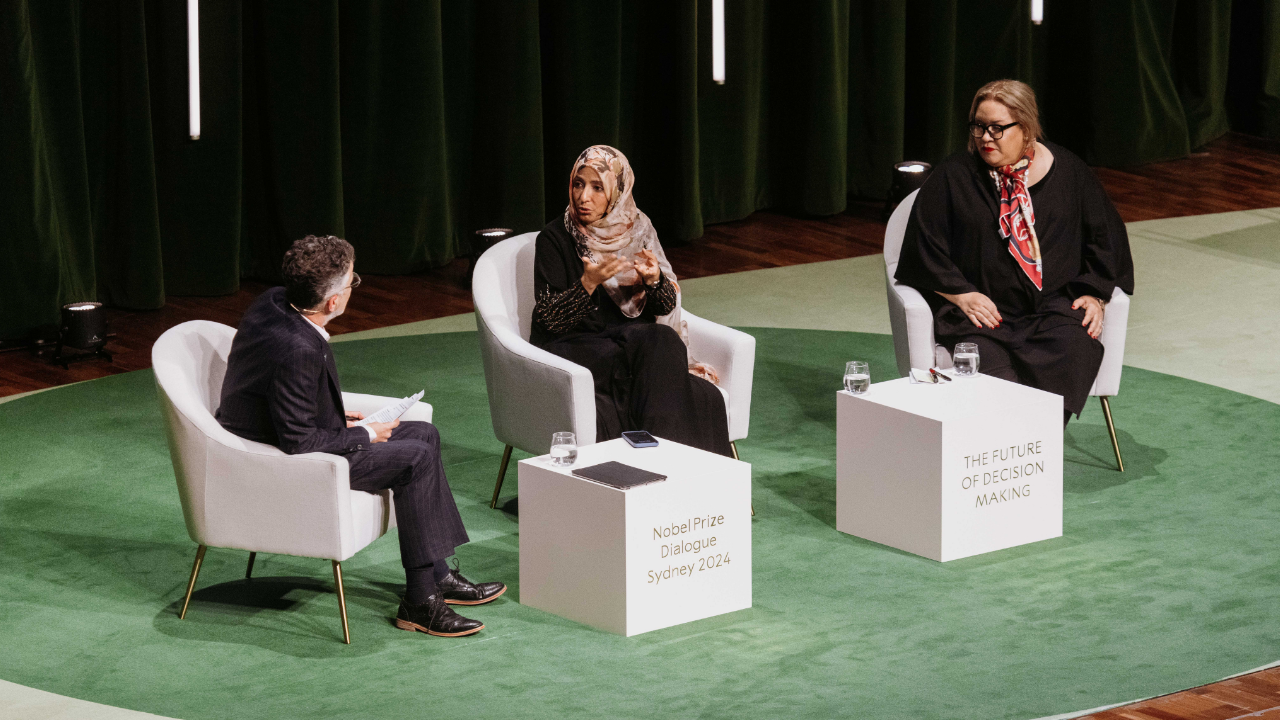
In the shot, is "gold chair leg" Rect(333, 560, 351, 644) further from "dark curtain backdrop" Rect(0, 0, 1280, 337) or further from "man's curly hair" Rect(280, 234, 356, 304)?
"dark curtain backdrop" Rect(0, 0, 1280, 337)

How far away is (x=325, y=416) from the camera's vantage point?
12.9 feet

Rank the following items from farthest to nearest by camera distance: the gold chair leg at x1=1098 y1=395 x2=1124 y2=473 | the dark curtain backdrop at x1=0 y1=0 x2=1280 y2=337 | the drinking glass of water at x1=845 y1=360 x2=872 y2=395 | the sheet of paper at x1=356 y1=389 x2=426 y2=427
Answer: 1. the dark curtain backdrop at x1=0 y1=0 x2=1280 y2=337
2. the gold chair leg at x1=1098 y1=395 x2=1124 y2=473
3. the drinking glass of water at x1=845 y1=360 x2=872 y2=395
4. the sheet of paper at x1=356 y1=389 x2=426 y2=427

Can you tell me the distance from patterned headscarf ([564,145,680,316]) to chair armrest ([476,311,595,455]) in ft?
0.99

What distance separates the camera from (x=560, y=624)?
402cm

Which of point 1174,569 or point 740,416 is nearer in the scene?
point 1174,569

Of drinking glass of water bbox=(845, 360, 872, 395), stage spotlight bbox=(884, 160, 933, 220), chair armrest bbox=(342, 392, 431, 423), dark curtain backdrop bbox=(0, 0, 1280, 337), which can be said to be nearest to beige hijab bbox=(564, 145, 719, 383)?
drinking glass of water bbox=(845, 360, 872, 395)

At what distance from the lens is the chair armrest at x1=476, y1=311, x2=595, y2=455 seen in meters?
4.54

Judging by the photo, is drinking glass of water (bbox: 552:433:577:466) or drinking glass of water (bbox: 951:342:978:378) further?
drinking glass of water (bbox: 951:342:978:378)

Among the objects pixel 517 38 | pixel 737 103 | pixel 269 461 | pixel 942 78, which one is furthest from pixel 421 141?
pixel 269 461

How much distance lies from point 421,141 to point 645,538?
13.5 feet

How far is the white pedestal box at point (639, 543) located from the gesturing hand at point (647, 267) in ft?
2.38

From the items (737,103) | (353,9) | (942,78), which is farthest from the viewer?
(942,78)

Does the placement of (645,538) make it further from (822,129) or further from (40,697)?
(822,129)

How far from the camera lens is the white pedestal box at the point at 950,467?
14.4ft
